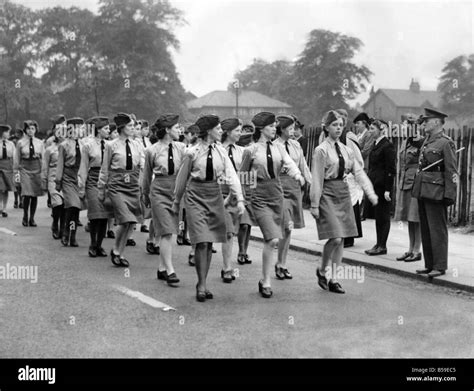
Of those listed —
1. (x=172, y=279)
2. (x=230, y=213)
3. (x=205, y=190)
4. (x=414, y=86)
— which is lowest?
(x=172, y=279)

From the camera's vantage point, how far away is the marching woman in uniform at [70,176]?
38.3ft

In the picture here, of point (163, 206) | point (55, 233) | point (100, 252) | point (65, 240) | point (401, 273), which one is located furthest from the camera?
point (55, 233)

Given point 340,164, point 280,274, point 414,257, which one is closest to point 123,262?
point 280,274

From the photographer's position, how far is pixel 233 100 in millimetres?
106688

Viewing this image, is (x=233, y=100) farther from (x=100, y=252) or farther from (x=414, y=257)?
(x=414, y=257)

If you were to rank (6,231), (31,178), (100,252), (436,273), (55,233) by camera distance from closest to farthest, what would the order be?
(436,273) → (100,252) → (55,233) → (6,231) → (31,178)

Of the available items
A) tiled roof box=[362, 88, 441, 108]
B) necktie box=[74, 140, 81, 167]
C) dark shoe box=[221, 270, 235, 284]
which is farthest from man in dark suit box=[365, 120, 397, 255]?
tiled roof box=[362, 88, 441, 108]

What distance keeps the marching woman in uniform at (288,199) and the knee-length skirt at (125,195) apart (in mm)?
2101

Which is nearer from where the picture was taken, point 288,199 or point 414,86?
point 288,199

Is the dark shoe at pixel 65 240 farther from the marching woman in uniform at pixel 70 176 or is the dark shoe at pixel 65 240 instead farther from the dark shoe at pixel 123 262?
the dark shoe at pixel 123 262

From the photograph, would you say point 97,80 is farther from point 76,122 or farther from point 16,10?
point 76,122

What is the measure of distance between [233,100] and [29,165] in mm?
92923

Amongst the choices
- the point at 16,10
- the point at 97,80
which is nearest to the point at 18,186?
the point at 97,80
